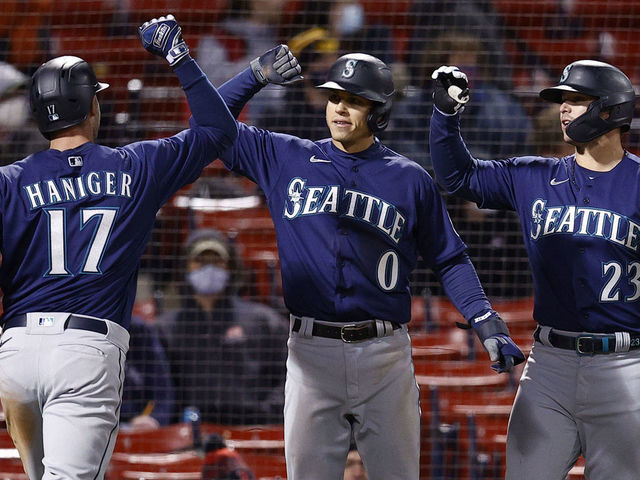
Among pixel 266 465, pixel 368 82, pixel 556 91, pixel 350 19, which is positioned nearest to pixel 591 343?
pixel 556 91

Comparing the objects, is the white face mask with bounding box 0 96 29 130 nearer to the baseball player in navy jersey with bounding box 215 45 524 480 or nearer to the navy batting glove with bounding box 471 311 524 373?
the baseball player in navy jersey with bounding box 215 45 524 480

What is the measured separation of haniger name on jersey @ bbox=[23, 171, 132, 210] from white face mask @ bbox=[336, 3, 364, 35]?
420 cm

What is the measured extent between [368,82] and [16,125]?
389cm

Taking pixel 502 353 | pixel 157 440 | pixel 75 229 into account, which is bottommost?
pixel 157 440

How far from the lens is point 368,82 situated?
3.37 m

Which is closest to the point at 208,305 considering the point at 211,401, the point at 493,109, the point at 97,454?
the point at 211,401

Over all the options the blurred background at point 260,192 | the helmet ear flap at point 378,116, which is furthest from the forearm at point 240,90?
the blurred background at point 260,192

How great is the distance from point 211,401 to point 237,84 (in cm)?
260

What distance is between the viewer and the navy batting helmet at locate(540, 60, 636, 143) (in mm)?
3305

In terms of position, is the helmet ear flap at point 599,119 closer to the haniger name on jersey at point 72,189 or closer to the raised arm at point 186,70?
the raised arm at point 186,70

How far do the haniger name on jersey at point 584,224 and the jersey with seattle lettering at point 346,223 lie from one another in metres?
0.28

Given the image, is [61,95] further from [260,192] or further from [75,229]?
[260,192]

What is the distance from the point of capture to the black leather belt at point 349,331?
3250mm

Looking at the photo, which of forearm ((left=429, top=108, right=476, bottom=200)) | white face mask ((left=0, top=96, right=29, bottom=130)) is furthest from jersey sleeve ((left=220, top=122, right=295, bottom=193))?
white face mask ((left=0, top=96, right=29, bottom=130))
